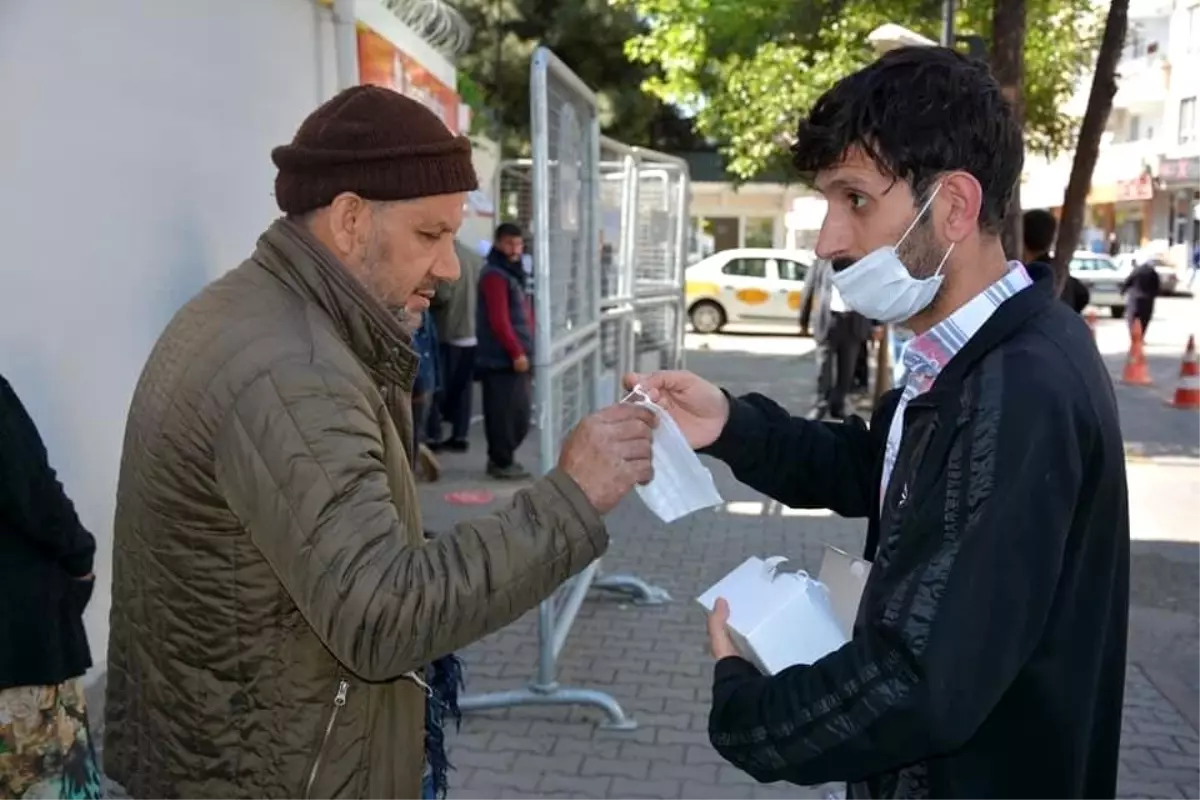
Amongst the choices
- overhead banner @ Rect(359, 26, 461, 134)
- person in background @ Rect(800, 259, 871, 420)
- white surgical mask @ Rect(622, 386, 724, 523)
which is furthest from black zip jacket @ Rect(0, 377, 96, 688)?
person in background @ Rect(800, 259, 871, 420)

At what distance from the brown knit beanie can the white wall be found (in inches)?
93.6

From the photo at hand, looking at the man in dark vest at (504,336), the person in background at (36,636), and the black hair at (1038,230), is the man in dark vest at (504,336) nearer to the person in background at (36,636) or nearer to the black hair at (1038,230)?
the black hair at (1038,230)

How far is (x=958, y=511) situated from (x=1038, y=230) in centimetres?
758

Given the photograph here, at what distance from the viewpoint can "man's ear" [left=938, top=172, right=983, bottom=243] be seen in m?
1.66

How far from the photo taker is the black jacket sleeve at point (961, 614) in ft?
4.70

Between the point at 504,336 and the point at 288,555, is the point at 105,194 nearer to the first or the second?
the point at 288,555

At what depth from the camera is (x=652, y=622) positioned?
600 centimetres

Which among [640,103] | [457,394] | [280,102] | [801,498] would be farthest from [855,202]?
[640,103]

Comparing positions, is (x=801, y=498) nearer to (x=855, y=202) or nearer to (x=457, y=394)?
(x=855, y=202)

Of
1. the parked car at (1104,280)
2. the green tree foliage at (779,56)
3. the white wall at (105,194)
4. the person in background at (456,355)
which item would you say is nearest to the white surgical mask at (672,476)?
the white wall at (105,194)

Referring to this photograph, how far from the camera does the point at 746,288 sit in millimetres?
22812

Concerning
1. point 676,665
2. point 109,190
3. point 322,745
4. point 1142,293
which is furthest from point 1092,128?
point 1142,293

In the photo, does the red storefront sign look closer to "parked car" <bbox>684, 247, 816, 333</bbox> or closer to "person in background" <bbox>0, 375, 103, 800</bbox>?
"parked car" <bbox>684, 247, 816, 333</bbox>

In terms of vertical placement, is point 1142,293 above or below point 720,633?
below
